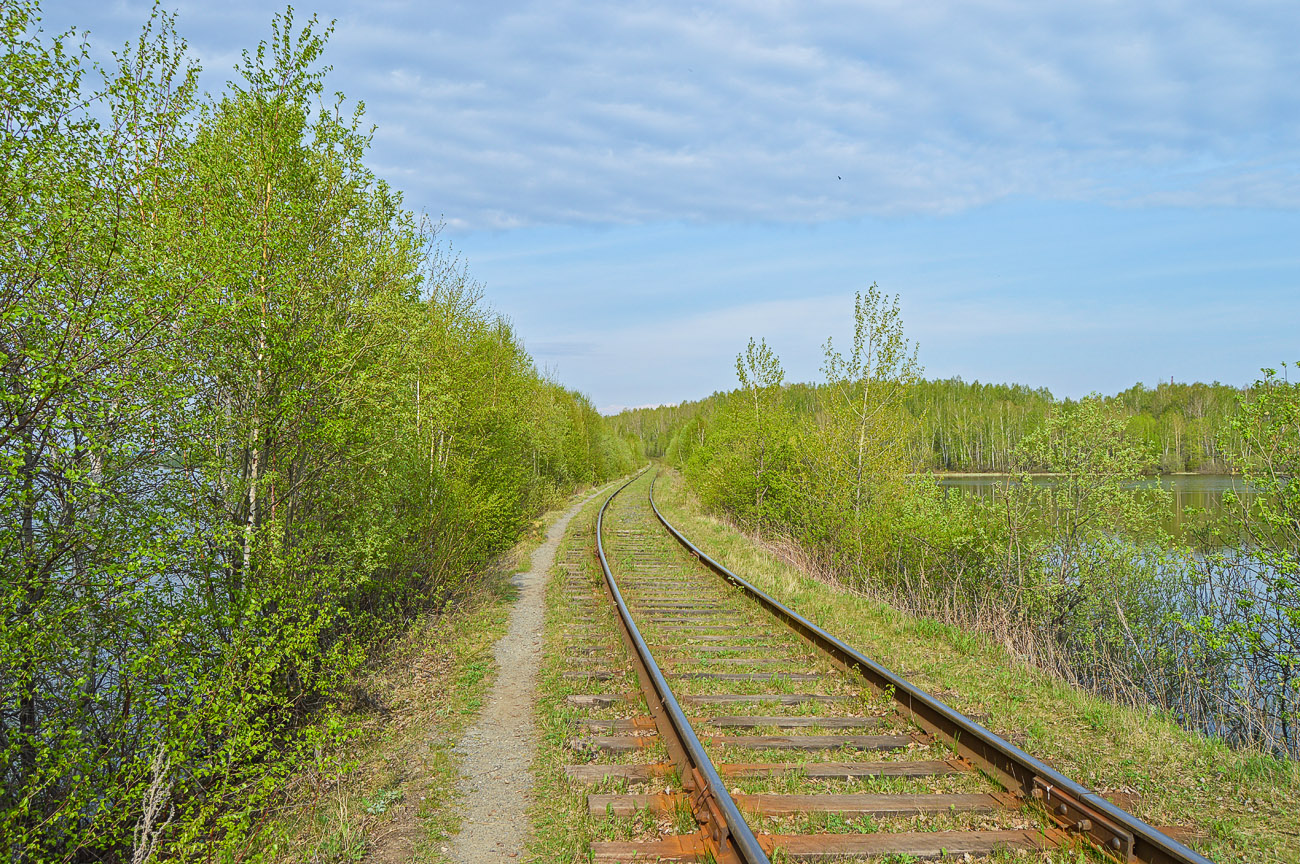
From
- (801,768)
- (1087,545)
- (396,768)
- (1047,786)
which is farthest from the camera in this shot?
(1087,545)

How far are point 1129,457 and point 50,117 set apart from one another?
11.1 meters

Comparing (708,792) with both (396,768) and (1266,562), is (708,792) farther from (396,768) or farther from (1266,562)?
(1266,562)

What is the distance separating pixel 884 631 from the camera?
8562mm

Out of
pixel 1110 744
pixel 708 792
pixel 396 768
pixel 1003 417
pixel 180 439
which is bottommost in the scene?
pixel 396 768

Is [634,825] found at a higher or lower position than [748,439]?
lower

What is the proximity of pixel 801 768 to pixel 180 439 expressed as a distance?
4835mm

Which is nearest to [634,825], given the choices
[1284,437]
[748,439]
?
[1284,437]

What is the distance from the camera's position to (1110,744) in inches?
205

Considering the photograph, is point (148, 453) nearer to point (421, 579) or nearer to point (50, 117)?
point (50, 117)

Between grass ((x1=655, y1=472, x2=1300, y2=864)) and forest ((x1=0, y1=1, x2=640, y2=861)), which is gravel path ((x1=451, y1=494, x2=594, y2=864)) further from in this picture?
grass ((x1=655, y1=472, x2=1300, y2=864))

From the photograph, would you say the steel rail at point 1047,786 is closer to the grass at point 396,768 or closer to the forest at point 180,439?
the grass at point 396,768

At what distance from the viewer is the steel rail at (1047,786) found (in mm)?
3537

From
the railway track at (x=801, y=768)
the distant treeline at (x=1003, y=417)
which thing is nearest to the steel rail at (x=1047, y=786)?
Answer: the railway track at (x=801, y=768)

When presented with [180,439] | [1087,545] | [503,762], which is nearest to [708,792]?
[503,762]
